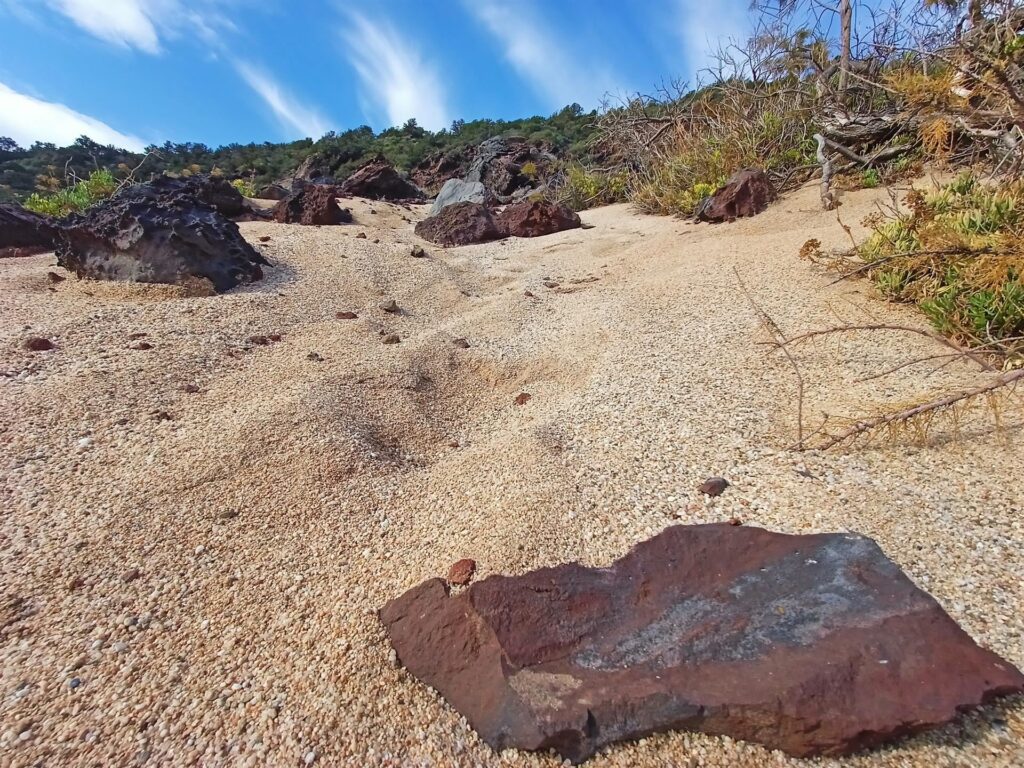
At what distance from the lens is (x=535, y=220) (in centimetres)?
768

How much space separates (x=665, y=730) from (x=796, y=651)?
36cm

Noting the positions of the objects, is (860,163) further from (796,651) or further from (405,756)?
(405,756)

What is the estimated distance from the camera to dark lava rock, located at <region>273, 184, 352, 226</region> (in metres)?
7.69

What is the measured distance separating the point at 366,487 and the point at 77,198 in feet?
27.7

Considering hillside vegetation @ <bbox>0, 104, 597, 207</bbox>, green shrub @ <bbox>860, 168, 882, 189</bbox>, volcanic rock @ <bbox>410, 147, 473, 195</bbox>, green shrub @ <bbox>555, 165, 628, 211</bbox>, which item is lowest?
green shrub @ <bbox>860, 168, 882, 189</bbox>

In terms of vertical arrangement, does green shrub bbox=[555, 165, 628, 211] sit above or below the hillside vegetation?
below

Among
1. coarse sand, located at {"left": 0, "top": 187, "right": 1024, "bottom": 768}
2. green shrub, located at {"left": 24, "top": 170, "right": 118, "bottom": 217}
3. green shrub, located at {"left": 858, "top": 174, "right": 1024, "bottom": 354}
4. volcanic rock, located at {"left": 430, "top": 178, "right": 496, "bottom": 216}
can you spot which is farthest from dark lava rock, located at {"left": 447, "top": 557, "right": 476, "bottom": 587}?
volcanic rock, located at {"left": 430, "top": 178, "right": 496, "bottom": 216}

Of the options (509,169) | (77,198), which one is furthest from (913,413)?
(509,169)

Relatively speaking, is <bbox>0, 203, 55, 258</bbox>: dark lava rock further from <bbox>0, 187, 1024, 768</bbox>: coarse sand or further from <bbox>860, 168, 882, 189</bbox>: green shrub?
<bbox>860, 168, 882, 189</bbox>: green shrub

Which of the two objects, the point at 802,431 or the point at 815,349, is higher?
the point at 815,349

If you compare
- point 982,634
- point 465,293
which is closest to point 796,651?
point 982,634

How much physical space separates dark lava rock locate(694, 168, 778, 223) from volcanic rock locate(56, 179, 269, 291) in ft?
16.0

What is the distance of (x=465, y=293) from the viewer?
509 centimetres

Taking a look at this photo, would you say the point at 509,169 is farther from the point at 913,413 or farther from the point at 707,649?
the point at 707,649
